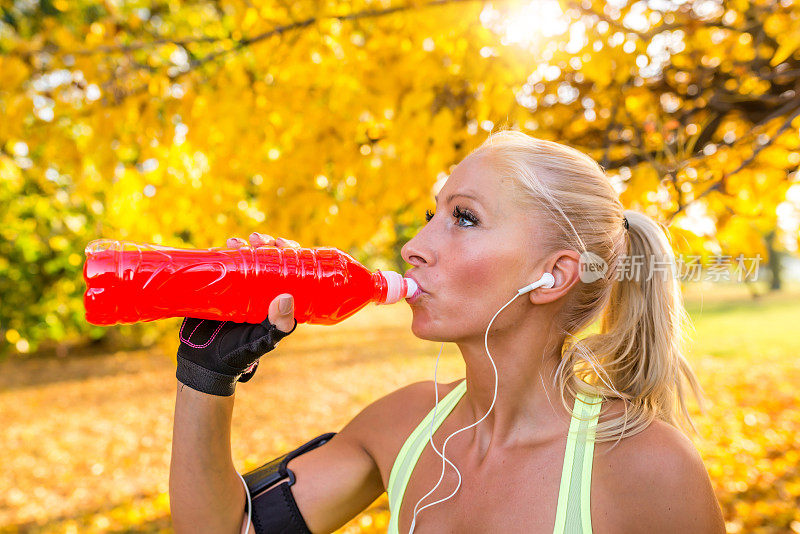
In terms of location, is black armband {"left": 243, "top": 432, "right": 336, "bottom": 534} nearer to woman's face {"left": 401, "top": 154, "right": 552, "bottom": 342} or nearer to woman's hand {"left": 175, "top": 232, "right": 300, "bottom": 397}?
woman's hand {"left": 175, "top": 232, "right": 300, "bottom": 397}

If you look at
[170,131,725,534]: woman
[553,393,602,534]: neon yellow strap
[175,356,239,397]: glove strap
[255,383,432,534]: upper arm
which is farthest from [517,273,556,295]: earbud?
[175,356,239,397]: glove strap

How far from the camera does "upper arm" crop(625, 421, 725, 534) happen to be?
1448 mm

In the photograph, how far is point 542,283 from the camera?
5.80 feet

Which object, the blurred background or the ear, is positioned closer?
the ear

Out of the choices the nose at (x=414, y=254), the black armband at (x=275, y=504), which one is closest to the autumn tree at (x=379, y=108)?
the nose at (x=414, y=254)

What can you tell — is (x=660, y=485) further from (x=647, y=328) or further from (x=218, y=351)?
(x=218, y=351)

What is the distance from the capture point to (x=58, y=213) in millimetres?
9586

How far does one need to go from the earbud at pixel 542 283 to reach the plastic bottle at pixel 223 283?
0.31 metres

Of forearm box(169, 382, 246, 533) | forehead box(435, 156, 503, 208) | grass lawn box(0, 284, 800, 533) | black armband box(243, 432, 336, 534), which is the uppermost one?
forehead box(435, 156, 503, 208)

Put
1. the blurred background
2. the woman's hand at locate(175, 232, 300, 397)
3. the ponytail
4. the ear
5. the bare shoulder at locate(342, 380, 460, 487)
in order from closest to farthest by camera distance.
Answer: the woman's hand at locate(175, 232, 300, 397), the ear, the ponytail, the bare shoulder at locate(342, 380, 460, 487), the blurred background

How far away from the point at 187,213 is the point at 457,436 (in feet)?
7.21

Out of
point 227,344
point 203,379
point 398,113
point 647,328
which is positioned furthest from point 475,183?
point 398,113

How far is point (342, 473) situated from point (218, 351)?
2.24 feet

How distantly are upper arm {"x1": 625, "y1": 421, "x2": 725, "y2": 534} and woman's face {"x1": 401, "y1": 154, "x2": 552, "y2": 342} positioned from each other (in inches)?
20.9
